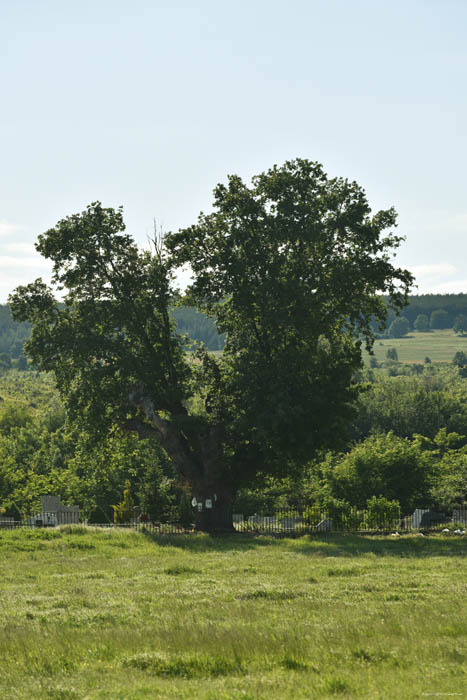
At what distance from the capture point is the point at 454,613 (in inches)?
598

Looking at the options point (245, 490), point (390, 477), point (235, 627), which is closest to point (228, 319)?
point (390, 477)

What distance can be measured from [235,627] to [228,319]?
28.4 meters

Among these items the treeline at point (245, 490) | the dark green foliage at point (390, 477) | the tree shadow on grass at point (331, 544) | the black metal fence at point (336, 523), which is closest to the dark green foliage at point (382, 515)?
the black metal fence at point (336, 523)

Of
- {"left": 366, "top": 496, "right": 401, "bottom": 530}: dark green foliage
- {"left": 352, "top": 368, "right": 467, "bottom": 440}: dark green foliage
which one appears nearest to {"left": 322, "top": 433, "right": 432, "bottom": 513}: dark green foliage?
{"left": 366, "top": 496, "right": 401, "bottom": 530}: dark green foliage

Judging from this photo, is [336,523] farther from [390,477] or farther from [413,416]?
[413,416]

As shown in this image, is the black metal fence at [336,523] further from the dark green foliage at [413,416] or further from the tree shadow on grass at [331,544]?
the dark green foliage at [413,416]

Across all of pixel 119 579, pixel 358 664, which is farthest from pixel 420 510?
pixel 358 664

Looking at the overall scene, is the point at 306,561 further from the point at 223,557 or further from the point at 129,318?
the point at 129,318

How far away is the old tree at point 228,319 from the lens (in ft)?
125

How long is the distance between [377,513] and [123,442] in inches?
584

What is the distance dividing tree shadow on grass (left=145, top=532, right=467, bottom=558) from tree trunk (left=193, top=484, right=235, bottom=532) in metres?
2.43

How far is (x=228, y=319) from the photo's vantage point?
136ft

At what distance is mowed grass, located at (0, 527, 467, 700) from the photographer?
34.5 feet

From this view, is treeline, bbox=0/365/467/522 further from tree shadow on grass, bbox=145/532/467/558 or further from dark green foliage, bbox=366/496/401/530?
tree shadow on grass, bbox=145/532/467/558
